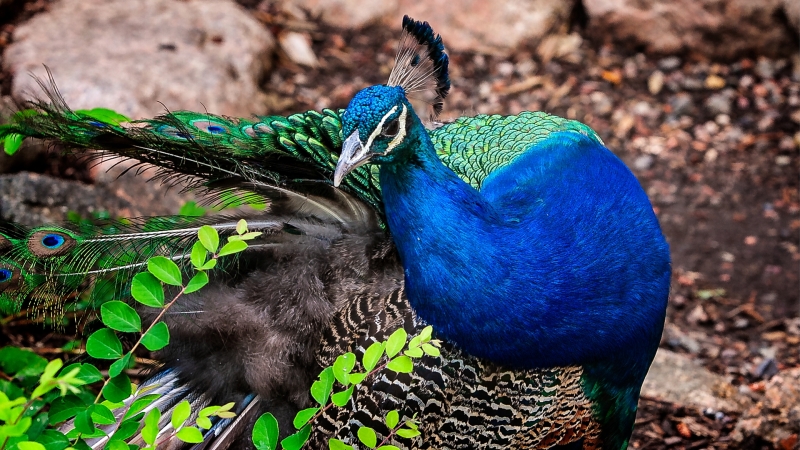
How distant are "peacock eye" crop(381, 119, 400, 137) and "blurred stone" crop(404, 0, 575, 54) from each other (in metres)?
3.66

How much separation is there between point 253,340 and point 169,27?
3.10m

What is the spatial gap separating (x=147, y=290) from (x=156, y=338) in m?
0.09

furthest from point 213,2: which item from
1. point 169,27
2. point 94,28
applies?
point 94,28

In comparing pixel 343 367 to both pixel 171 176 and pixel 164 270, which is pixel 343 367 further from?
pixel 171 176

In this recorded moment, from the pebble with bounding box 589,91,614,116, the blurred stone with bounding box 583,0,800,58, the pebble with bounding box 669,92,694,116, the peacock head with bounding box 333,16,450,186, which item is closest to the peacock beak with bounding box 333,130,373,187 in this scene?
the peacock head with bounding box 333,16,450,186

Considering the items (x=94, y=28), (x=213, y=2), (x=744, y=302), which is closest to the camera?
(x=744, y=302)

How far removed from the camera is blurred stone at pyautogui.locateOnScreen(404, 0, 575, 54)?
17.3 feet

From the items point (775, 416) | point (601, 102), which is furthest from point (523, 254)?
point (601, 102)

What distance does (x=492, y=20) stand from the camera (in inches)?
210

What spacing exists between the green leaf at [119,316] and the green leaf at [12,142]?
0.79 meters

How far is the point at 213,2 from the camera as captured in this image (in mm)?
5094

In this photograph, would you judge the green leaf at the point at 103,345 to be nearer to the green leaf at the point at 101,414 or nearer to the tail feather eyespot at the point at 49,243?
the green leaf at the point at 101,414

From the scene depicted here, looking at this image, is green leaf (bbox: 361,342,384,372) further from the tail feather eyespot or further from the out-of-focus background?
the out-of-focus background

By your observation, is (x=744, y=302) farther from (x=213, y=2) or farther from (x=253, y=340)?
(x=213, y=2)
